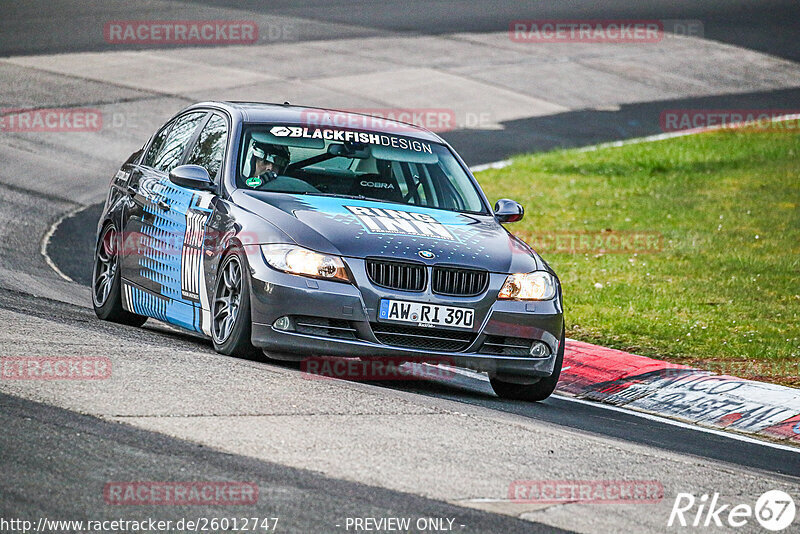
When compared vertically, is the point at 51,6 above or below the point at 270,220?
above

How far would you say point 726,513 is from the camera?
6152mm

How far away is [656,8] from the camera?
3972cm

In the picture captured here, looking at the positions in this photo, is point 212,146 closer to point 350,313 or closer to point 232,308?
point 232,308

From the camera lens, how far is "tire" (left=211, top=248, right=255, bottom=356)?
835 centimetres

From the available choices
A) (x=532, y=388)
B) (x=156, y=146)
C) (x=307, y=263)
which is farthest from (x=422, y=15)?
(x=307, y=263)

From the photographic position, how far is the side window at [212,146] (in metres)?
9.48

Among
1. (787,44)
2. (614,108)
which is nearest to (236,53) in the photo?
(614,108)

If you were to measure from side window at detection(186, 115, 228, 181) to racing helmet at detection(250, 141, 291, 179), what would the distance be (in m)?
0.24

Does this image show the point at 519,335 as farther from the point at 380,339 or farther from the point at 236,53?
the point at 236,53

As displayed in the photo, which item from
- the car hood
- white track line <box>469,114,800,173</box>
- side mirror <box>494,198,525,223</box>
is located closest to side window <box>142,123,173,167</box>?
the car hood

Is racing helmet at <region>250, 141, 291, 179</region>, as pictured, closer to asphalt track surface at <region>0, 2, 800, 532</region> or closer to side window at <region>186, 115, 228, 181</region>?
side window at <region>186, 115, 228, 181</region>

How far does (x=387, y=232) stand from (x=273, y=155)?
1301 mm

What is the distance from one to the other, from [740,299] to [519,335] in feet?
17.9

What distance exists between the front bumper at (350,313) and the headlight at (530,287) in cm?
6
